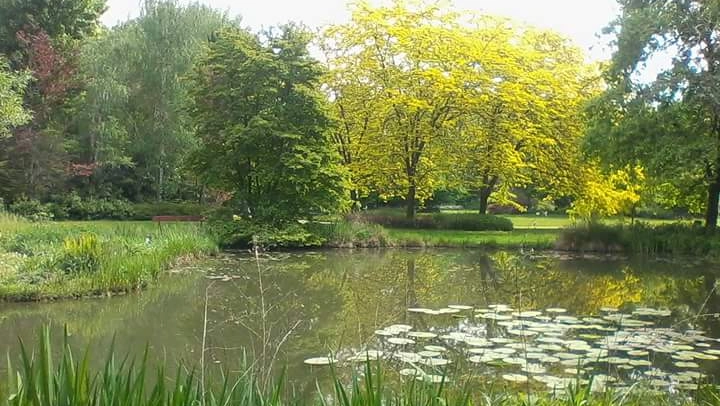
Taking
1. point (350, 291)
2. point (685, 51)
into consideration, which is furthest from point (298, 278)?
point (685, 51)

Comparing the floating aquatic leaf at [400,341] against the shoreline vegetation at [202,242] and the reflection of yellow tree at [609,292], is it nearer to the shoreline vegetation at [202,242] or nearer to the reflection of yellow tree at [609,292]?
the shoreline vegetation at [202,242]

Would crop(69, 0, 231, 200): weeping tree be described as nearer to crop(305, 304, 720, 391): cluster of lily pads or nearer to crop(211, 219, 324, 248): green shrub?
crop(211, 219, 324, 248): green shrub

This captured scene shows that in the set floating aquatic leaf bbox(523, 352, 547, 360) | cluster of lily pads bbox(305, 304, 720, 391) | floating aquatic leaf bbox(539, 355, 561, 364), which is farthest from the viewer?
floating aquatic leaf bbox(523, 352, 547, 360)

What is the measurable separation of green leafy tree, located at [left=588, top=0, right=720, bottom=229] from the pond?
2.87 m

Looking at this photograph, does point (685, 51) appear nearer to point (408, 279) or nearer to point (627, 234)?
point (627, 234)

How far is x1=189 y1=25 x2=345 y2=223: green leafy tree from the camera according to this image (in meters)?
16.3

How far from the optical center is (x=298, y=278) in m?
11.2

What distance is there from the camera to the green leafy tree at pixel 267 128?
53.4ft

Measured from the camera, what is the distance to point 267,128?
16125mm

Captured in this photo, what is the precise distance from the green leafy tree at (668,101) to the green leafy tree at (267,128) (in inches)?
288

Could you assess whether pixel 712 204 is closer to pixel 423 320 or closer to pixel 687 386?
pixel 423 320

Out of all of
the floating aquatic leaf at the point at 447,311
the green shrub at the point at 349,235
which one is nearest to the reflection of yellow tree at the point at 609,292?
the floating aquatic leaf at the point at 447,311

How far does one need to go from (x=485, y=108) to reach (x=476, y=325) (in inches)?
590

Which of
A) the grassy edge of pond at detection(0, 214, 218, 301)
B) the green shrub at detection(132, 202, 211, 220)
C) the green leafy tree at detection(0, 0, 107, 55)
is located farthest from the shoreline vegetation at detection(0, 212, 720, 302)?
the green leafy tree at detection(0, 0, 107, 55)
